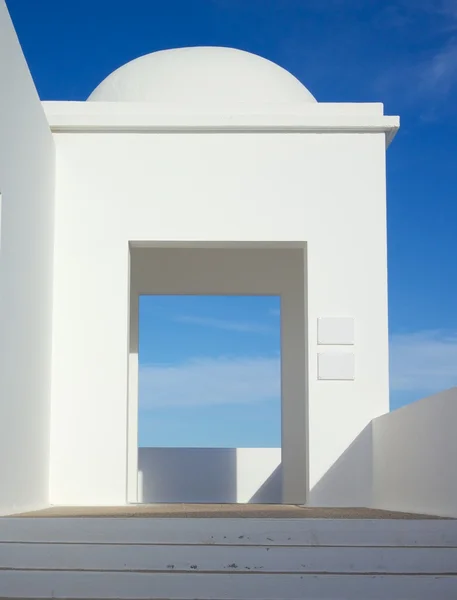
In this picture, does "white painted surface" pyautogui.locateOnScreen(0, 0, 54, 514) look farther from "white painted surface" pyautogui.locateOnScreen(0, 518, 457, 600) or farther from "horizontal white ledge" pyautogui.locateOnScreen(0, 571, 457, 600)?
"horizontal white ledge" pyautogui.locateOnScreen(0, 571, 457, 600)

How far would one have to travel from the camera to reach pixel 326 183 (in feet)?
29.7

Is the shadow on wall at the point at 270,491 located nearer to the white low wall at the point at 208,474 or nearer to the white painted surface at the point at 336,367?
the white low wall at the point at 208,474

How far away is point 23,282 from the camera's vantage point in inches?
289

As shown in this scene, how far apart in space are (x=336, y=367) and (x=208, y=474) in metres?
4.96

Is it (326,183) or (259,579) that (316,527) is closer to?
(259,579)

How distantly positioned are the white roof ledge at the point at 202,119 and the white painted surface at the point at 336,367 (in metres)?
2.09

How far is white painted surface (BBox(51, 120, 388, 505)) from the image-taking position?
870cm

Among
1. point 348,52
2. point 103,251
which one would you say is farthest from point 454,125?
point 103,251

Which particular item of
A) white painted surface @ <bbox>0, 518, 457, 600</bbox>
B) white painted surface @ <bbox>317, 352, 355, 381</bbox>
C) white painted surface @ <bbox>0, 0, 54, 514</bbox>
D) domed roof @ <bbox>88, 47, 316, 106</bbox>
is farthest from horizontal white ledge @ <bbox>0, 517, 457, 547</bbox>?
domed roof @ <bbox>88, 47, 316, 106</bbox>

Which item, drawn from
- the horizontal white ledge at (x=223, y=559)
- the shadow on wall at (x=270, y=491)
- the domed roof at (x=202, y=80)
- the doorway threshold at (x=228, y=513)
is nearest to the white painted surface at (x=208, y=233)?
the domed roof at (x=202, y=80)

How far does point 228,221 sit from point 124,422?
6.63 ft

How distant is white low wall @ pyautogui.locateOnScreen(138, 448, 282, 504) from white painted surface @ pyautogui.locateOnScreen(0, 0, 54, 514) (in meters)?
5.02

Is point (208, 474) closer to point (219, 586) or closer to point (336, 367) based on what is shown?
point (336, 367)

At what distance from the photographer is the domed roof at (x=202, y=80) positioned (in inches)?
385
